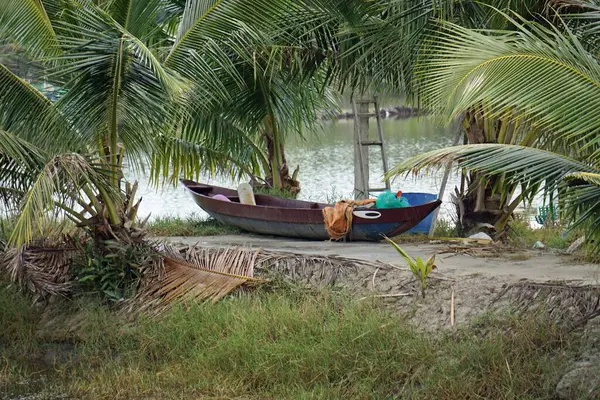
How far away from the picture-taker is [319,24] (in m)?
10.6

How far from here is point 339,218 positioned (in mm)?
10398

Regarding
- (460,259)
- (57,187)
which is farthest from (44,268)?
(460,259)

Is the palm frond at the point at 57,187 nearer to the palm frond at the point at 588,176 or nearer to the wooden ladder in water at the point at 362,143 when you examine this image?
the palm frond at the point at 588,176

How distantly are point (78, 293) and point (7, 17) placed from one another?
2884 millimetres

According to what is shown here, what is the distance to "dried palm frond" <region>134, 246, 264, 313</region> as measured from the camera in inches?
355

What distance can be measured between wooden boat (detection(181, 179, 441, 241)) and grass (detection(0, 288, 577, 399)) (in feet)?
6.09

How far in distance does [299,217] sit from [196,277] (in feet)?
6.18

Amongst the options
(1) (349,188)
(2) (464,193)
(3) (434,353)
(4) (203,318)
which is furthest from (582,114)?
(1) (349,188)

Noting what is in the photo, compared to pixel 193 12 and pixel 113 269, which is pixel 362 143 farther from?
pixel 113 269

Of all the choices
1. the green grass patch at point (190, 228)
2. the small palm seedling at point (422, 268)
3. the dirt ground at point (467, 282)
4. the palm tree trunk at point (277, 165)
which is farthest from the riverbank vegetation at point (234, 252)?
the palm tree trunk at point (277, 165)

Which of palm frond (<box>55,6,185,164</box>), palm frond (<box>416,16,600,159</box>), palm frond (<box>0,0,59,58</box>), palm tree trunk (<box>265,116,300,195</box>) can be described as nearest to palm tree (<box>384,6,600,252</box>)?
palm frond (<box>416,16,600,159</box>)

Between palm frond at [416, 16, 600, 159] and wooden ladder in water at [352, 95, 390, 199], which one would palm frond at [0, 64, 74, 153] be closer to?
palm frond at [416, 16, 600, 159]

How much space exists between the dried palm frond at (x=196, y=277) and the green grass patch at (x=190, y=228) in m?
2.19

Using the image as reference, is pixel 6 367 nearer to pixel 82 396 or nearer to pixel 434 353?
pixel 82 396
